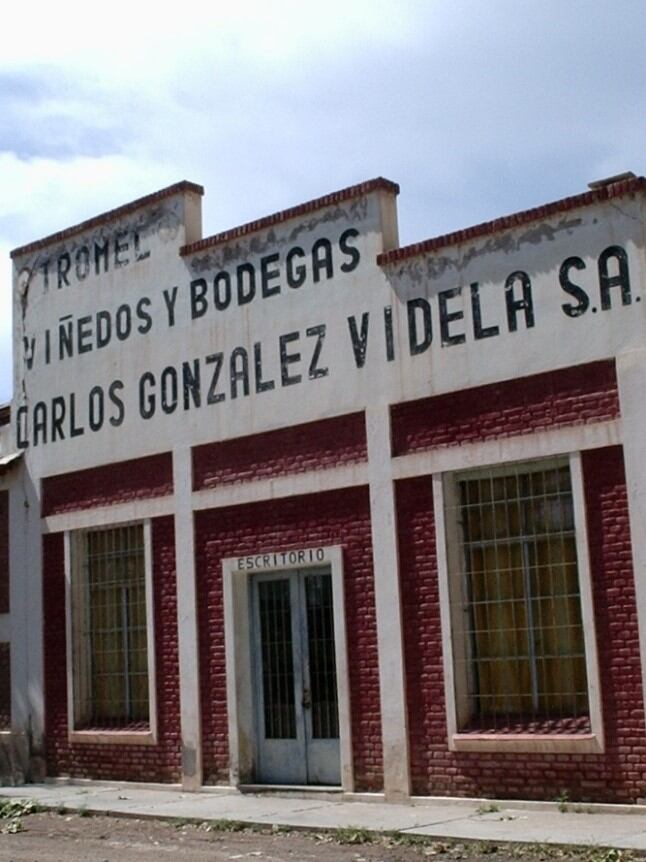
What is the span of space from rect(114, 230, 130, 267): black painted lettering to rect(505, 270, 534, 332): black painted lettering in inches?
230

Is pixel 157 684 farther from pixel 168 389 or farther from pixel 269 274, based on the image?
pixel 269 274

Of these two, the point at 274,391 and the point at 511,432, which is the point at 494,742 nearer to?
the point at 511,432

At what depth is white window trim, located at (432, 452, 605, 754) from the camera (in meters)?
12.0

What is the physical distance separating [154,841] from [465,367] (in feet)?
17.8

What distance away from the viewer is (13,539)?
17.5 m

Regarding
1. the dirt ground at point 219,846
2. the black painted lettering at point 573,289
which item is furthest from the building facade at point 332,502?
the dirt ground at point 219,846

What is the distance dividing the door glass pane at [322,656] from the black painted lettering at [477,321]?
10.5 feet

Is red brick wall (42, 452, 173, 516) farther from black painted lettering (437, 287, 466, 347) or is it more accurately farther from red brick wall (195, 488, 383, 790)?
black painted lettering (437, 287, 466, 347)

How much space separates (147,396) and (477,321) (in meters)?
4.84

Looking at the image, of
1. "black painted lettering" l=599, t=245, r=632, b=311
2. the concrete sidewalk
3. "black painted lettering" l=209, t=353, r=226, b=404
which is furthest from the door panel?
"black painted lettering" l=599, t=245, r=632, b=311

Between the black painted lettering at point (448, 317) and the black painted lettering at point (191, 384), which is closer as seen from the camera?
the black painted lettering at point (448, 317)

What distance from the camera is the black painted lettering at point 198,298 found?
15.9m

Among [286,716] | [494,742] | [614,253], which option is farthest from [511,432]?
[286,716]

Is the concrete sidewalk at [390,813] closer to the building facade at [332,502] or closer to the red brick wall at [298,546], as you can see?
the building facade at [332,502]
